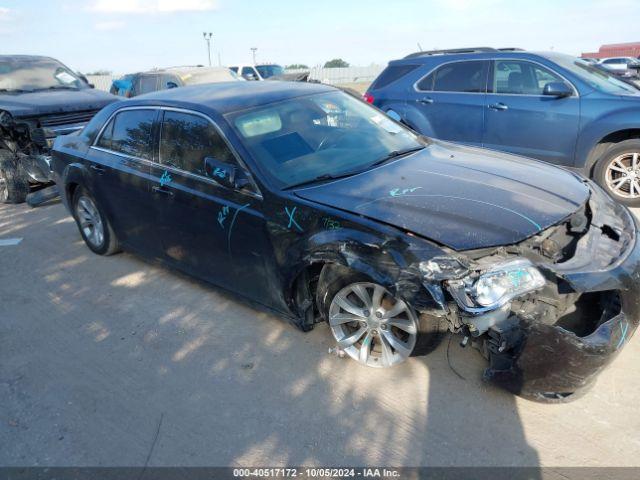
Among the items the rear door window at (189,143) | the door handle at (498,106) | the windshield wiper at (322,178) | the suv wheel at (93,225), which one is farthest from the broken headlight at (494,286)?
the door handle at (498,106)

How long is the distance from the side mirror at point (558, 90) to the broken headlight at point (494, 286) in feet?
13.7

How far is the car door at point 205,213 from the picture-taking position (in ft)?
11.1

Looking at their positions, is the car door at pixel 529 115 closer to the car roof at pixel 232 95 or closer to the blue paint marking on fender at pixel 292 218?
the car roof at pixel 232 95

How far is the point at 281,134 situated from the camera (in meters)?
3.61

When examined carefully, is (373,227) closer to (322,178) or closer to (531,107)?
(322,178)

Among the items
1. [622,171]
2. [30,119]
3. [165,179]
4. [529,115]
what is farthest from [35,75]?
Result: [622,171]

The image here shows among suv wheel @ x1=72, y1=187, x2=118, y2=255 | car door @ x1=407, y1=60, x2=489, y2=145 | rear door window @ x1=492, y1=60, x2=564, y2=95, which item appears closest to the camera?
suv wheel @ x1=72, y1=187, x2=118, y2=255

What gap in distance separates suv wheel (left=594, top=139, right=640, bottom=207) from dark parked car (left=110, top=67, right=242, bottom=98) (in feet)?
24.5

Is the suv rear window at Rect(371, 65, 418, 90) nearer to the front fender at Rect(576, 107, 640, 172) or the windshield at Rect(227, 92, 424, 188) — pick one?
the front fender at Rect(576, 107, 640, 172)

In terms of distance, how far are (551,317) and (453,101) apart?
15.8ft

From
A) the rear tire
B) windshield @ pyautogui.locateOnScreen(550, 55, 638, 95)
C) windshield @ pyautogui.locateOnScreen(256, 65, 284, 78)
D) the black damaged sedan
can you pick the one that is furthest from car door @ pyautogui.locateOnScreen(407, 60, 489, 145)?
windshield @ pyautogui.locateOnScreen(256, 65, 284, 78)

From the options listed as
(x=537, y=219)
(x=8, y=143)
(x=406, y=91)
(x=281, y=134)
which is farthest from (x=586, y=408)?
(x=8, y=143)

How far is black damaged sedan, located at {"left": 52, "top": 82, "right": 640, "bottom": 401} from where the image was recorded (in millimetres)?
2551

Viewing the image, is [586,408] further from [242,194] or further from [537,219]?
[242,194]
